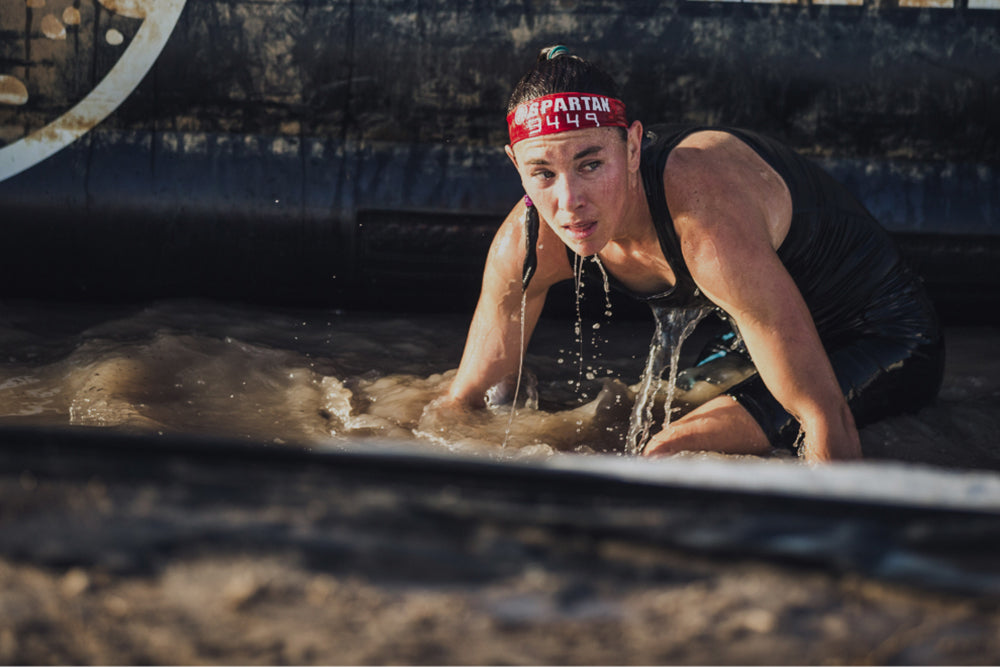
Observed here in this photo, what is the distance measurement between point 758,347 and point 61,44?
228 centimetres

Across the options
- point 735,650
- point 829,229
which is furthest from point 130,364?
point 735,650

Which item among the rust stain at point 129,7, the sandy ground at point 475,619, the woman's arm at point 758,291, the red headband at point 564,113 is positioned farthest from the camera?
the rust stain at point 129,7

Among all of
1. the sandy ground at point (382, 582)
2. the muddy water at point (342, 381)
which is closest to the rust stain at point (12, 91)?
the muddy water at point (342, 381)

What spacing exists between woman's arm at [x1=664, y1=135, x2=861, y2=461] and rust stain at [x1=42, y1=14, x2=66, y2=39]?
1994 millimetres

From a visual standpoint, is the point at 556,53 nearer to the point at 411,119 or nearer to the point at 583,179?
the point at 583,179

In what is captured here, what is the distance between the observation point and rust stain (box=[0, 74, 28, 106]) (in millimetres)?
2887

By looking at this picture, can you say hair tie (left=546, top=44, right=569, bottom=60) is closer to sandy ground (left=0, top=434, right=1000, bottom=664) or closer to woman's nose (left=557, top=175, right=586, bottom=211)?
woman's nose (left=557, top=175, right=586, bottom=211)

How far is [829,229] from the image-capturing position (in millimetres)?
2223

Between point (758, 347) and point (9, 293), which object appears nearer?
point (758, 347)

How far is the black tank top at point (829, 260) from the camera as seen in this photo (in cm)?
212

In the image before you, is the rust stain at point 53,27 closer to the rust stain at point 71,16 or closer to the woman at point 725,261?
the rust stain at point 71,16

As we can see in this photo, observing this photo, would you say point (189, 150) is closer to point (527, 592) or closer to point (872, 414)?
point (872, 414)

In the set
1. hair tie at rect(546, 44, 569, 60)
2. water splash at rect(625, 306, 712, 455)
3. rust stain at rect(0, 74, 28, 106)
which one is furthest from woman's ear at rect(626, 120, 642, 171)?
rust stain at rect(0, 74, 28, 106)

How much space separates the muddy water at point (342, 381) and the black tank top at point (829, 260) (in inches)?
11.0
